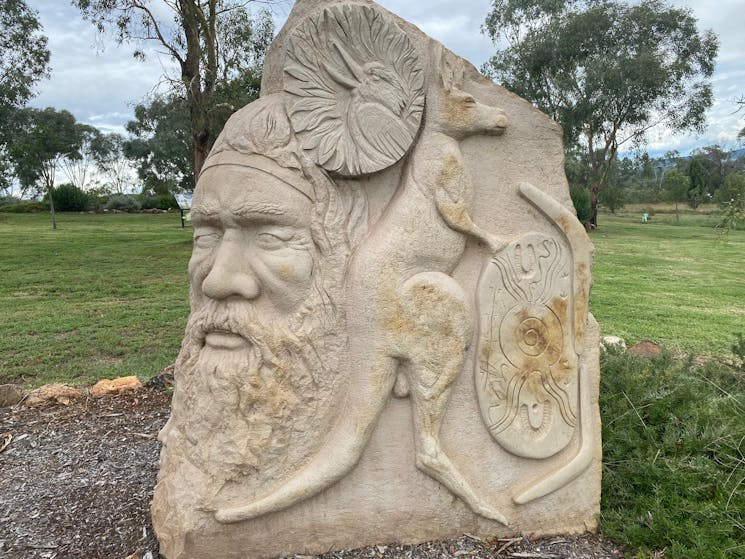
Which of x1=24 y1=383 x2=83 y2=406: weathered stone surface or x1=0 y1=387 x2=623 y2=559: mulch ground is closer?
x1=0 y1=387 x2=623 y2=559: mulch ground

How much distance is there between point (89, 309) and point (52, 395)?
11.7 feet

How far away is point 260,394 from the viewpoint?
6.39 ft

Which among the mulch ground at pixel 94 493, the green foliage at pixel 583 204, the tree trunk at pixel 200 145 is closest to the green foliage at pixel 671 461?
the mulch ground at pixel 94 493

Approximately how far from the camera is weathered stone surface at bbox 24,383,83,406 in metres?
3.66

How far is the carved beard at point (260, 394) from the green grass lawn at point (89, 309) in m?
2.82

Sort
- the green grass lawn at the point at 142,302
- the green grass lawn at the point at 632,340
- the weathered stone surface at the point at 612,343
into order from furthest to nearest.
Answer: the green grass lawn at the point at 142,302
the weathered stone surface at the point at 612,343
the green grass lawn at the point at 632,340

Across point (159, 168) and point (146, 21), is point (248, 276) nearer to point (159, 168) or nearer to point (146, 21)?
point (146, 21)

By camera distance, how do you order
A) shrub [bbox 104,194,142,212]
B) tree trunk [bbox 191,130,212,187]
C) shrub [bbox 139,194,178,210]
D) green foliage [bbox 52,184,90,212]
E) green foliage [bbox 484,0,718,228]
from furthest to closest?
shrub [bbox 139,194,178,210]
shrub [bbox 104,194,142,212]
green foliage [bbox 52,184,90,212]
green foliage [bbox 484,0,718,228]
tree trunk [bbox 191,130,212,187]

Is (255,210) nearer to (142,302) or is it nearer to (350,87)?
(350,87)

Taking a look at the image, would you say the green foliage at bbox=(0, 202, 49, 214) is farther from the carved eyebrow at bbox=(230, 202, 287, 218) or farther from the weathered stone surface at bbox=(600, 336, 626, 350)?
the carved eyebrow at bbox=(230, 202, 287, 218)

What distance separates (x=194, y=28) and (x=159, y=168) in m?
32.5

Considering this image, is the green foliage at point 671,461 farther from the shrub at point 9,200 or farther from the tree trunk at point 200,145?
the shrub at point 9,200

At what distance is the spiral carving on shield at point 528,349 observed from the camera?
2.13 metres

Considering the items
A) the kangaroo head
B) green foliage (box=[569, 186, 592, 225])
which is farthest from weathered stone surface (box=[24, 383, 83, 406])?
green foliage (box=[569, 186, 592, 225])
